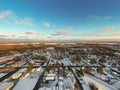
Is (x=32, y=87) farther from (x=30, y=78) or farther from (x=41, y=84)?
(x=30, y=78)

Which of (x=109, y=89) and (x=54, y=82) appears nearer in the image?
(x=109, y=89)

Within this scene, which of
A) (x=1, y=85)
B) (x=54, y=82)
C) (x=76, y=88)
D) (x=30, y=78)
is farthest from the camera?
(x=30, y=78)

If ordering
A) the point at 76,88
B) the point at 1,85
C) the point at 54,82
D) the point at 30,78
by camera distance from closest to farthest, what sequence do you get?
the point at 76,88
the point at 1,85
the point at 54,82
the point at 30,78

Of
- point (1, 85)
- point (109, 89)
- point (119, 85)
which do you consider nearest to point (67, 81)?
point (109, 89)

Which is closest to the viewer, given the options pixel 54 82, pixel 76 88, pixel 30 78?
pixel 76 88

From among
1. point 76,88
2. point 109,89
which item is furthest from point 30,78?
point 109,89

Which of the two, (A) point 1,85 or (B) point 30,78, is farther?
(B) point 30,78

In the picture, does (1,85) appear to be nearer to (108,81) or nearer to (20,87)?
(20,87)

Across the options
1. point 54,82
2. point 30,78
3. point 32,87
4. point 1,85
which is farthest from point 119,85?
point 1,85
